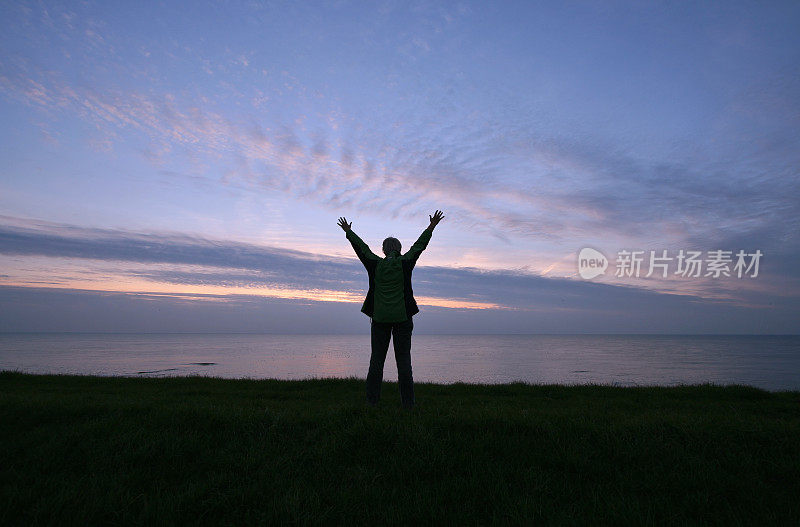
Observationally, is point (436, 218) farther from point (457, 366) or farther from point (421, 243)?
point (457, 366)

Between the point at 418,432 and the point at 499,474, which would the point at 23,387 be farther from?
the point at 499,474

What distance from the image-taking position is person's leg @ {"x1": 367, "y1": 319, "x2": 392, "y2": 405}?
7176mm

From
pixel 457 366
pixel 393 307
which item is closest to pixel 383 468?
pixel 393 307

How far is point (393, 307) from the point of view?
7055 millimetres

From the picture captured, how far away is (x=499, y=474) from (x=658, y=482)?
150 centimetres

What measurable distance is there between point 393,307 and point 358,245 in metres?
1.32

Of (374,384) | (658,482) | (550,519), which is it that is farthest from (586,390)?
(550,519)

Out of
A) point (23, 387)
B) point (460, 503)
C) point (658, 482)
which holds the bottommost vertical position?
point (23, 387)

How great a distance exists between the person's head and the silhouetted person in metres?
0.11

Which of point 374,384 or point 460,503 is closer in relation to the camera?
point 460,503

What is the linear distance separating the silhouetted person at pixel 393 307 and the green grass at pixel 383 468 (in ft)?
3.00

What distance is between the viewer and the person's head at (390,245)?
7547mm

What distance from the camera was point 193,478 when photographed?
4023 mm

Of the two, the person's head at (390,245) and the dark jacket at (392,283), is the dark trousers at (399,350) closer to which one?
the dark jacket at (392,283)
